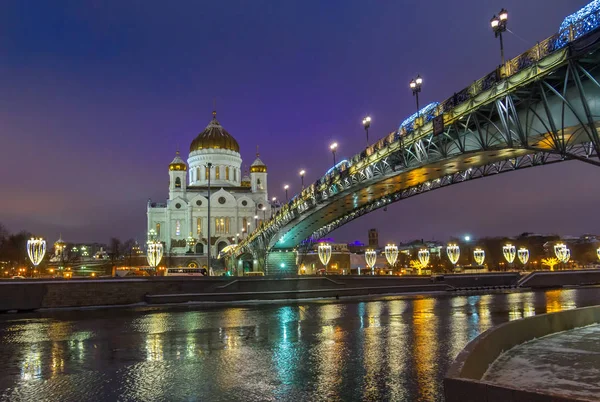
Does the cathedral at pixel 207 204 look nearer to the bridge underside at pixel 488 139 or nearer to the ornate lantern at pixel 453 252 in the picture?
the ornate lantern at pixel 453 252

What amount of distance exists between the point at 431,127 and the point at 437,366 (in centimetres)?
1850

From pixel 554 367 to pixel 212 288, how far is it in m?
31.6

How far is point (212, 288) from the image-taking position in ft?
126

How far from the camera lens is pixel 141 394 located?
9125mm

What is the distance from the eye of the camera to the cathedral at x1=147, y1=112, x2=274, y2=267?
102 metres

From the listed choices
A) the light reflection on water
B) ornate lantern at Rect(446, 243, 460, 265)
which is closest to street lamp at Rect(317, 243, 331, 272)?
ornate lantern at Rect(446, 243, 460, 265)

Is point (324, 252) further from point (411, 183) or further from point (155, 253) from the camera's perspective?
point (411, 183)

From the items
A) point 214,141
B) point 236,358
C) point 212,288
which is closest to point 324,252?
point 212,288

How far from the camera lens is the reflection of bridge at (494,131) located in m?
17.9

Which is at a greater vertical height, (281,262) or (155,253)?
(155,253)

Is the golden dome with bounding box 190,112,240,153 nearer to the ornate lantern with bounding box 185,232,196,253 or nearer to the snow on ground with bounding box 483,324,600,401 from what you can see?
the ornate lantern with bounding box 185,232,196,253

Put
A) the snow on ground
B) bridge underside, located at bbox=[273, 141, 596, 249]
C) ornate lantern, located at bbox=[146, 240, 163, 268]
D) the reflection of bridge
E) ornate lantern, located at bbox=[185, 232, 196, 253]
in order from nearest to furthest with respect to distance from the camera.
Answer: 1. the snow on ground
2. the reflection of bridge
3. bridge underside, located at bbox=[273, 141, 596, 249]
4. ornate lantern, located at bbox=[146, 240, 163, 268]
5. ornate lantern, located at bbox=[185, 232, 196, 253]

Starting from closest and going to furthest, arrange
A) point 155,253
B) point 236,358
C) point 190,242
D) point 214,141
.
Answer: point 236,358 → point 155,253 → point 190,242 → point 214,141

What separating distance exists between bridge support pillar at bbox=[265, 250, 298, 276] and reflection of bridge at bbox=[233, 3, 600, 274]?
19.2 m
